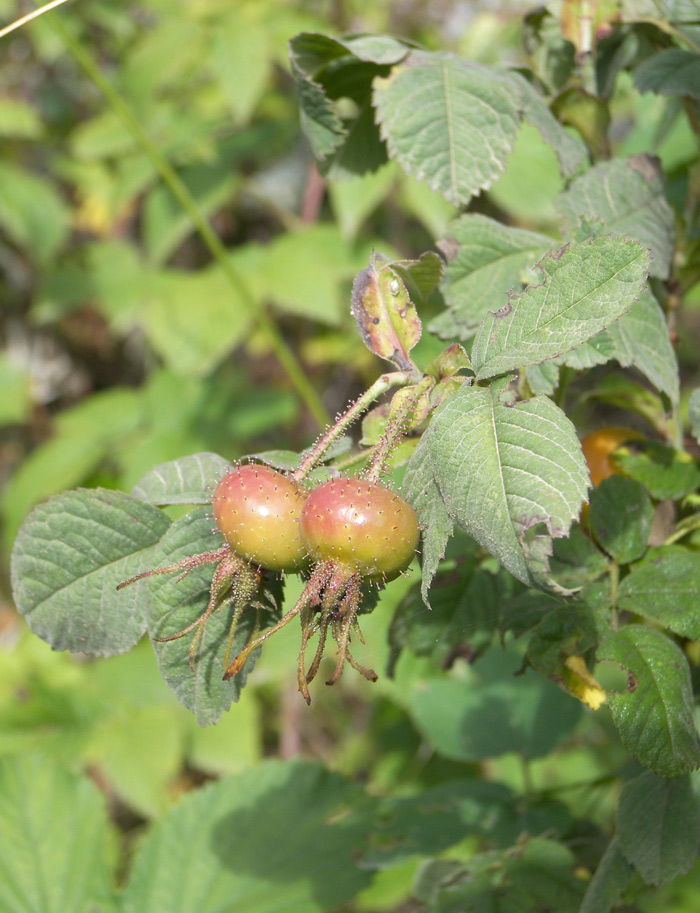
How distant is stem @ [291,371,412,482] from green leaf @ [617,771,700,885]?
0.42 m

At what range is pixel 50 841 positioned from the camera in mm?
1189

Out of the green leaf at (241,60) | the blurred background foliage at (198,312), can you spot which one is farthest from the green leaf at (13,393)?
the green leaf at (241,60)

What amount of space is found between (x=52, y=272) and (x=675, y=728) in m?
2.51

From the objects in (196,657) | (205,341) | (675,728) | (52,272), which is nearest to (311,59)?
(196,657)

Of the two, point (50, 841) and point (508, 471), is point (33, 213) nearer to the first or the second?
point (50, 841)

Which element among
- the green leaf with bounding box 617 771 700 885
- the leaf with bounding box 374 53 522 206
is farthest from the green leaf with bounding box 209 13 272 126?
the green leaf with bounding box 617 771 700 885

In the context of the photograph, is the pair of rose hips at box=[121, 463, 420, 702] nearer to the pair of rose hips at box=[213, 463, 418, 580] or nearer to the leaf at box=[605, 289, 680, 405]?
the pair of rose hips at box=[213, 463, 418, 580]

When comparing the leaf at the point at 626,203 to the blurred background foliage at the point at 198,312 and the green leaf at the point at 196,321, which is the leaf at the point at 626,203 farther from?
the green leaf at the point at 196,321

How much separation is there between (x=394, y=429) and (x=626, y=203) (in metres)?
0.39

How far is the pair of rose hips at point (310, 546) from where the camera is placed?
560mm

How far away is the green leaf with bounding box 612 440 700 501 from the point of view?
2.58 feet

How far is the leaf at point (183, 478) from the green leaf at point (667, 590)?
14.4 inches

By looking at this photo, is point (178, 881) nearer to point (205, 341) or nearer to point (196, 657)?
point (196, 657)

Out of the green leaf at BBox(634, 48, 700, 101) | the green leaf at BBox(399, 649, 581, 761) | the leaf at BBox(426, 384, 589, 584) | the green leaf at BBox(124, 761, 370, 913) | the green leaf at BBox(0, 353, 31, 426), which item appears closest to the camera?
the leaf at BBox(426, 384, 589, 584)
